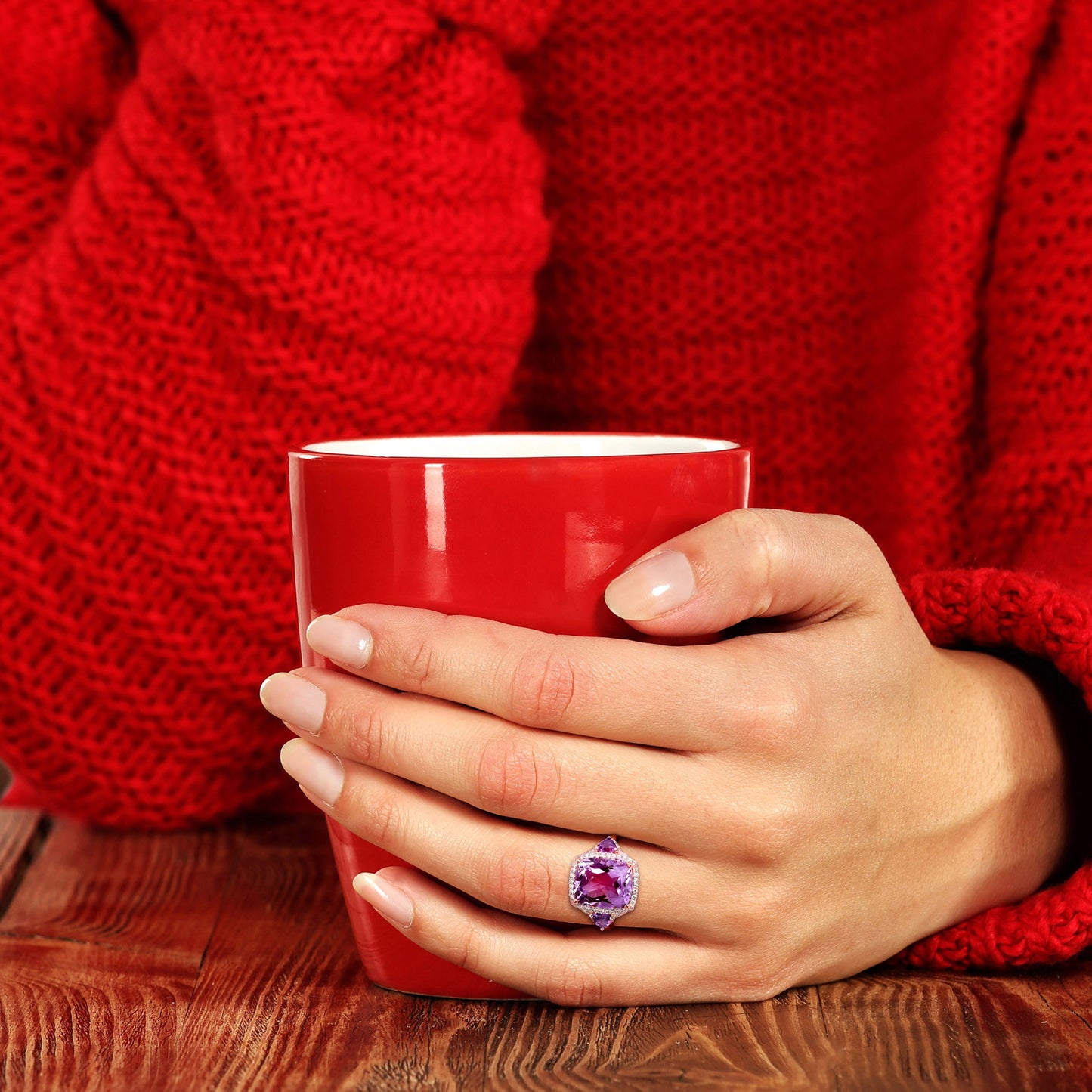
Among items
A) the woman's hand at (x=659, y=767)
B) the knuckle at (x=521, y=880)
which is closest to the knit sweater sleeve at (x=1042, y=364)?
the woman's hand at (x=659, y=767)

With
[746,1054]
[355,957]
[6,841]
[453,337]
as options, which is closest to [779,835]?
[746,1054]

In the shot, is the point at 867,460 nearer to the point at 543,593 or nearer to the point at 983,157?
the point at 983,157

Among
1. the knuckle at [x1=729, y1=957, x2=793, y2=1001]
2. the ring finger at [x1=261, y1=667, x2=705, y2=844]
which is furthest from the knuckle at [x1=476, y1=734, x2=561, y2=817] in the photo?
the knuckle at [x1=729, y1=957, x2=793, y2=1001]

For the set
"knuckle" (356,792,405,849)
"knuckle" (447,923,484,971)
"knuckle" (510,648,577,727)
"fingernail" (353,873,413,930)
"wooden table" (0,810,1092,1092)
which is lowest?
"wooden table" (0,810,1092,1092)

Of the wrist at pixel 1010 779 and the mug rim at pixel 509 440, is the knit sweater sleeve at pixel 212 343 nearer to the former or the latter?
the mug rim at pixel 509 440

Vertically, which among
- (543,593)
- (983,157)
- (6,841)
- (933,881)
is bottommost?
(6,841)

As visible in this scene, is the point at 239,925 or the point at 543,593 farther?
the point at 239,925

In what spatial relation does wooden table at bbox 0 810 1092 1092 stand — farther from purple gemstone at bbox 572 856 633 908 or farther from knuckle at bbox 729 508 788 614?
knuckle at bbox 729 508 788 614
